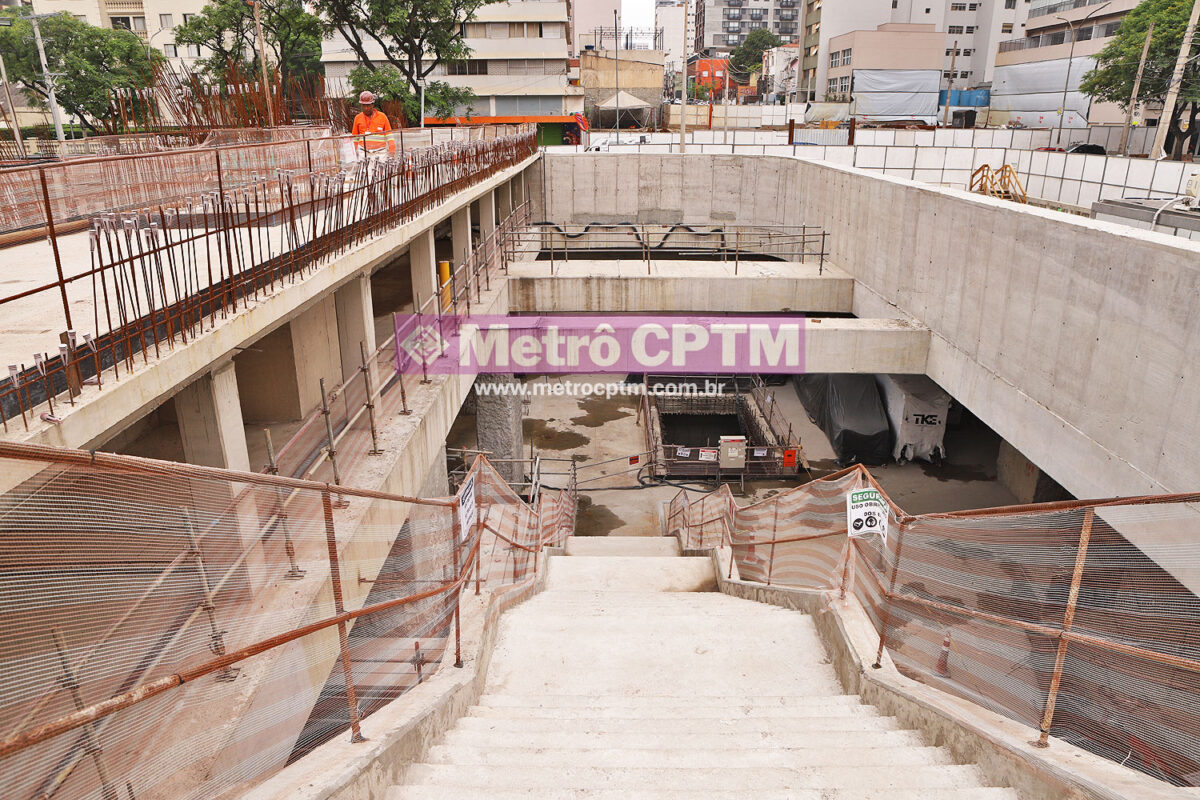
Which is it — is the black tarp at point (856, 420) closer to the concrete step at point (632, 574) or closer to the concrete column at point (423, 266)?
the concrete step at point (632, 574)

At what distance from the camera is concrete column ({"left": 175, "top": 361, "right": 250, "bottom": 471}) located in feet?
20.5

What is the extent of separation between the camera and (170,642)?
276 cm

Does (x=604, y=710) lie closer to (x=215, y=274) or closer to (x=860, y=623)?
(x=860, y=623)

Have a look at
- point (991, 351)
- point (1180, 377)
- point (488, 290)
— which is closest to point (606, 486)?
point (488, 290)

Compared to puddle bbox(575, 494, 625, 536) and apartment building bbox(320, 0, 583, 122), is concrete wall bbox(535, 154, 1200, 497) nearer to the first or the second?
puddle bbox(575, 494, 625, 536)

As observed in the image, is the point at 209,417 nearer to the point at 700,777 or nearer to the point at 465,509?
the point at 465,509

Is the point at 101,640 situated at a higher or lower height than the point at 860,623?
higher

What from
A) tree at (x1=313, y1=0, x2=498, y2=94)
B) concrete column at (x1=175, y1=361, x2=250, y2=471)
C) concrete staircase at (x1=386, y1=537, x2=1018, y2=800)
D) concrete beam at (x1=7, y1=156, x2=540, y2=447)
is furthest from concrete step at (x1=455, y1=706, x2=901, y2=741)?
tree at (x1=313, y1=0, x2=498, y2=94)

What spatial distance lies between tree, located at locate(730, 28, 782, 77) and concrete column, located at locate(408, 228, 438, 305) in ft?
373

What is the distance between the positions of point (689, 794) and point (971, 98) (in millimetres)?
74375

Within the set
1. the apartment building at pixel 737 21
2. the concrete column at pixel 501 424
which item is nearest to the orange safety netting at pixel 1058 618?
the concrete column at pixel 501 424

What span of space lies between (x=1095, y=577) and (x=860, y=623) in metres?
2.30

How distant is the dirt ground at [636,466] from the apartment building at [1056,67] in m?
42.8

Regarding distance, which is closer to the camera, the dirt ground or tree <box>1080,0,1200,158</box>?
the dirt ground
